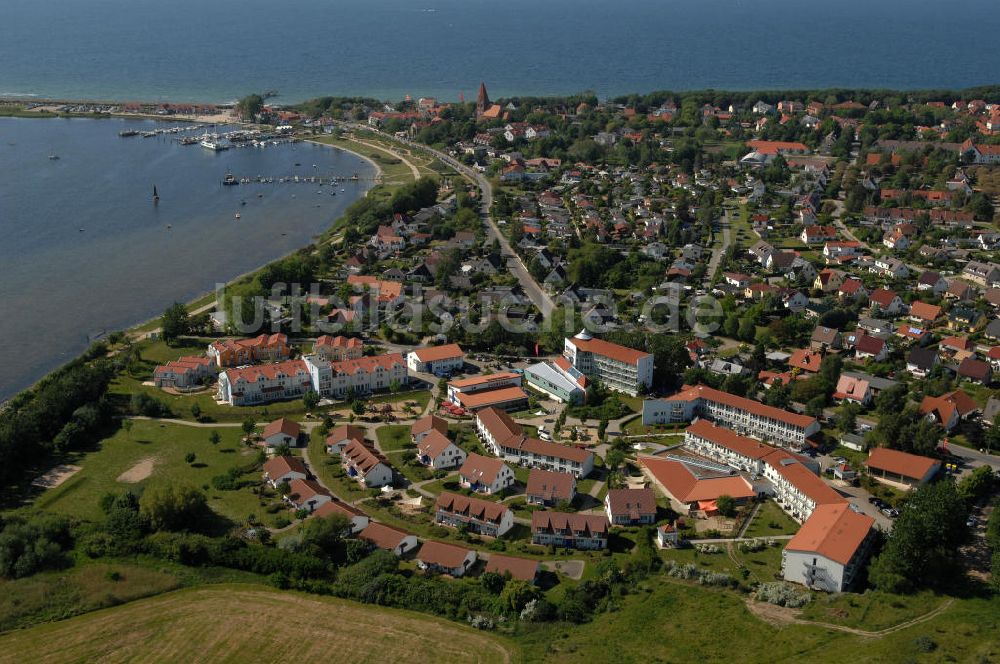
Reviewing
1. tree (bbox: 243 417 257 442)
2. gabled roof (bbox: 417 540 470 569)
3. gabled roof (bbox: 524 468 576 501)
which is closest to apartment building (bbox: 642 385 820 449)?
A: gabled roof (bbox: 524 468 576 501)

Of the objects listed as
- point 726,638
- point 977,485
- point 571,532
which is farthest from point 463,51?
point 726,638

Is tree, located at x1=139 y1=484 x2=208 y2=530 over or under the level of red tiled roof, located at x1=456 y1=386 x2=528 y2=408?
under

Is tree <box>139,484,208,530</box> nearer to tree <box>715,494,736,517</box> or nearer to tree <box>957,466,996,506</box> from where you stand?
tree <box>715,494,736,517</box>

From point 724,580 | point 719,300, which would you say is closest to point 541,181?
point 719,300

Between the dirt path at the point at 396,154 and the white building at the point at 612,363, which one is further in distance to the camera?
the dirt path at the point at 396,154

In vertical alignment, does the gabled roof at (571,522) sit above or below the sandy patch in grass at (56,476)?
above

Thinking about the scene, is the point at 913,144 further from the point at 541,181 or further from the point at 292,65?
the point at 292,65

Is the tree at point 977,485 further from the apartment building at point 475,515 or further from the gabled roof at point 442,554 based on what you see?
the gabled roof at point 442,554

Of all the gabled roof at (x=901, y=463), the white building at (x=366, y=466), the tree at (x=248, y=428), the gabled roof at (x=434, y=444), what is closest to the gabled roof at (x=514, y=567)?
the white building at (x=366, y=466)
